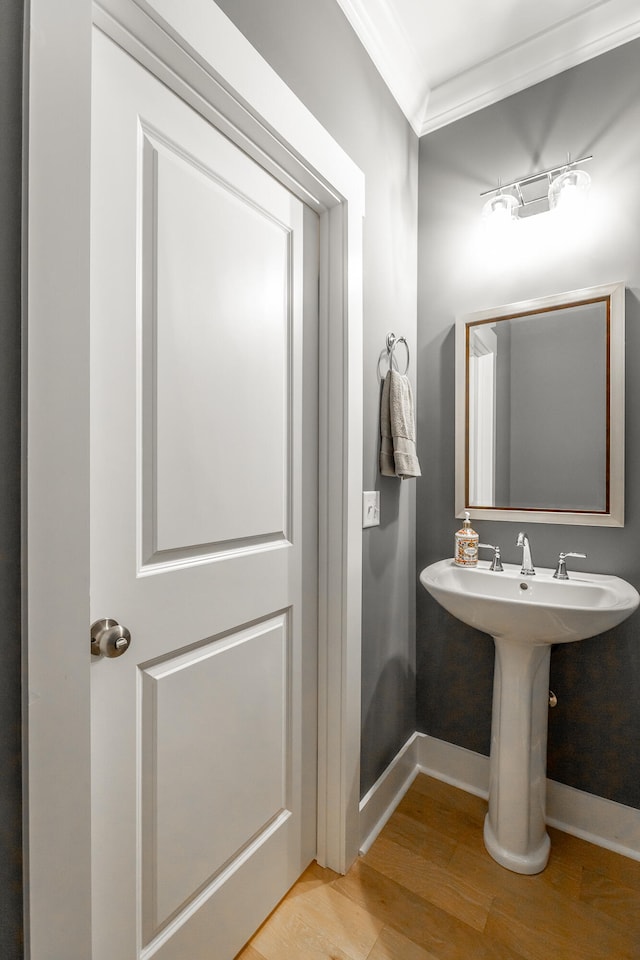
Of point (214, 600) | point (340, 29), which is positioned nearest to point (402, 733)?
point (214, 600)

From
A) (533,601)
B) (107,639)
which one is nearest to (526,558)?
(533,601)

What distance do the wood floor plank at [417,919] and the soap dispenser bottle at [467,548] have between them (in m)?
0.97

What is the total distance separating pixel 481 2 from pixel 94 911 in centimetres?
247

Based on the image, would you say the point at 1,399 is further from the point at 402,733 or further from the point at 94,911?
the point at 402,733

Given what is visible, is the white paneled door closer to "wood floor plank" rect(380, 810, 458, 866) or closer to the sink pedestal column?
"wood floor plank" rect(380, 810, 458, 866)

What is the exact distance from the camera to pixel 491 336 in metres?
1.69

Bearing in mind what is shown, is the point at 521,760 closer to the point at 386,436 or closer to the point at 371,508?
the point at 371,508

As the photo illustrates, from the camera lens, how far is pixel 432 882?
1328 millimetres

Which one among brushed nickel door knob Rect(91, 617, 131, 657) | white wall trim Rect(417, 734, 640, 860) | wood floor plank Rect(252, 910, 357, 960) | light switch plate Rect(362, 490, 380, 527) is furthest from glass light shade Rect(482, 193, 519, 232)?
wood floor plank Rect(252, 910, 357, 960)

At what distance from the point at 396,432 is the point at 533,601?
2.16ft

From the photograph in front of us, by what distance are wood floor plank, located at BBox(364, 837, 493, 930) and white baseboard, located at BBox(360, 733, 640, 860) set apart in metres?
0.06

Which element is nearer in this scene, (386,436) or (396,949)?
(396,949)

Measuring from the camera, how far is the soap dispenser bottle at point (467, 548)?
1.64 metres

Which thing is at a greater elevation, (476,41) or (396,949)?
(476,41)
